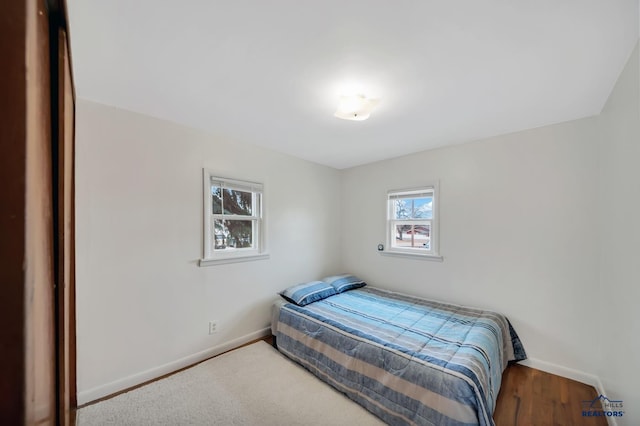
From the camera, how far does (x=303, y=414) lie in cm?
176

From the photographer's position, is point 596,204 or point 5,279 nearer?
point 5,279

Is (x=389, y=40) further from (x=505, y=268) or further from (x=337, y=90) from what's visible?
(x=505, y=268)

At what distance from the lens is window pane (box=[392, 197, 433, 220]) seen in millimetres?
3104

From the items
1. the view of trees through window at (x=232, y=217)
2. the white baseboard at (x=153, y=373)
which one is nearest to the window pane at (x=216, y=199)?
the view of trees through window at (x=232, y=217)

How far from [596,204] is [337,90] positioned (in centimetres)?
239

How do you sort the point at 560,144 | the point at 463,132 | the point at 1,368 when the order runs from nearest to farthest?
the point at 1,368 < the point at 560,144 < the point at 463,132

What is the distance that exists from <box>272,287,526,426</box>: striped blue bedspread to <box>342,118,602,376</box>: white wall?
27 cm

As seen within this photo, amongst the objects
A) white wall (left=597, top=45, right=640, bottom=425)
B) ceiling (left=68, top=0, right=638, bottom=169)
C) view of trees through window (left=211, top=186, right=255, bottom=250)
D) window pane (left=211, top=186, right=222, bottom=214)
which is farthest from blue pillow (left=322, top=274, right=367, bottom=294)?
white wall (left=597, top=45, right=640, bottom=425)

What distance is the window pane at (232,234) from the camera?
2.64 m

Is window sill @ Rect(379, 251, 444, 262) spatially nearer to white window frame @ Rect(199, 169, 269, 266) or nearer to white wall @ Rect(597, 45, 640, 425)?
white wall @ Rect(597, 45, 640, 425)

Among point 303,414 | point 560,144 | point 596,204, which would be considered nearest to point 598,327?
point 596,204

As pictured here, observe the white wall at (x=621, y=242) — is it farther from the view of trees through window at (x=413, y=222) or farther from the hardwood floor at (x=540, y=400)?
the view of trees through window at (x=413, y=222)

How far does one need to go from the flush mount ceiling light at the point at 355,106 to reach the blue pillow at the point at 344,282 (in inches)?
83.7

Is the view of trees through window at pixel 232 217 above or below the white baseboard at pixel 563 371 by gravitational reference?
above
